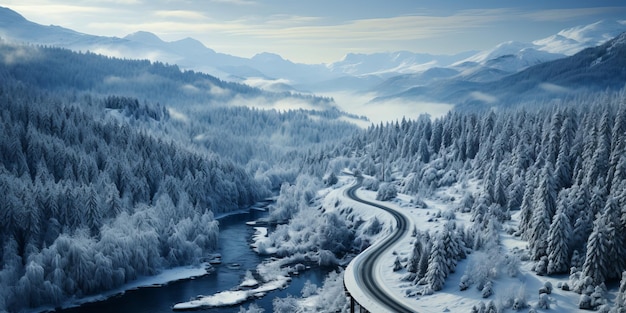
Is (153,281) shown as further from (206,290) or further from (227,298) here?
(227,298)

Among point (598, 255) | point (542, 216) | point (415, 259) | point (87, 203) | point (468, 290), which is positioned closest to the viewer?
point (598, 255)

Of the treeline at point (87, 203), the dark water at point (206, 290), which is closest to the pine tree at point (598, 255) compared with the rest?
the dark water at point (206, 290)

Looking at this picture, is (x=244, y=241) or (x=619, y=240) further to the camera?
(x=244, y=241)

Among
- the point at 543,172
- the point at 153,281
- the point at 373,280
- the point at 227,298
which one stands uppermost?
the point at 543,172

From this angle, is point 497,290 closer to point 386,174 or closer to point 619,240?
point 619,240

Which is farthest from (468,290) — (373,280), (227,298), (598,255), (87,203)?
(87,203)

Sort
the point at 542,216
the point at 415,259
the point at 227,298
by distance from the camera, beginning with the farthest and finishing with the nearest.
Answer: the point at 227,298
the point at 415,259
the point at 542,216

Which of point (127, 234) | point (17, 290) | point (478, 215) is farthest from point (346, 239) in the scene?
point (17, 290)
